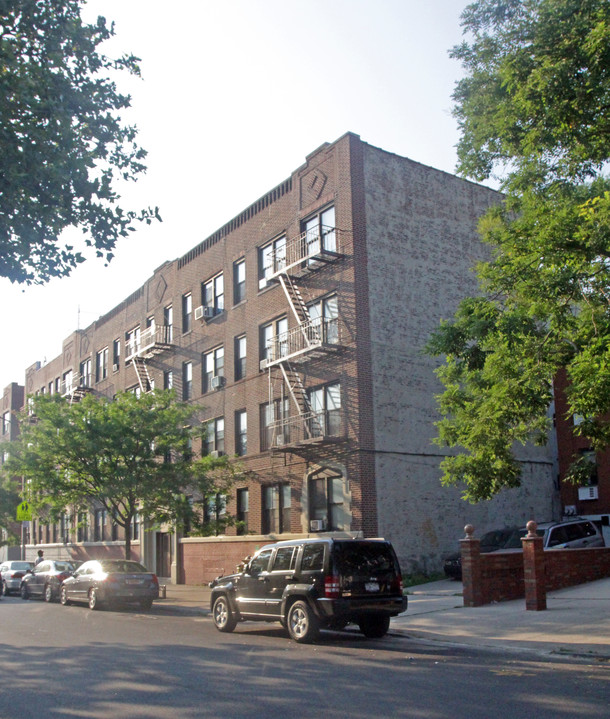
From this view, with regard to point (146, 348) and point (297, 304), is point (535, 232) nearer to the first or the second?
point (297, 304)

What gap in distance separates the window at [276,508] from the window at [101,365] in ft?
63.0

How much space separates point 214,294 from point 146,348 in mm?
4880

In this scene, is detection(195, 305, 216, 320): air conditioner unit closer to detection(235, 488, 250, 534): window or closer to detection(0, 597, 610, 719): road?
detection(235, 488, 250, 534): window

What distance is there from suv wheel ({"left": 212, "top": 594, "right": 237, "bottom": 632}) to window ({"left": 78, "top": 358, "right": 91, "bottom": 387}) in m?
32.9

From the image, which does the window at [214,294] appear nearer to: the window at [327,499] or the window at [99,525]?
the window at [327,499]

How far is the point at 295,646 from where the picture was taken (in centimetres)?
1226

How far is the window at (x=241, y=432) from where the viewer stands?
1154 inches

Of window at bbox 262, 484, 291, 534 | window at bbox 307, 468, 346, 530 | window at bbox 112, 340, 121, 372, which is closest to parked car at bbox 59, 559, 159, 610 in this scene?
window at bbox 307, 468, 346, 530

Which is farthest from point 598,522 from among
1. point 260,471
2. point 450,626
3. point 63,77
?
point 63,77

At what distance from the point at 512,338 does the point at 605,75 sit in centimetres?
429

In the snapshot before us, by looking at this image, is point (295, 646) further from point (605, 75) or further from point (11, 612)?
point (11, 612)

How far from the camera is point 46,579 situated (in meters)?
26.5

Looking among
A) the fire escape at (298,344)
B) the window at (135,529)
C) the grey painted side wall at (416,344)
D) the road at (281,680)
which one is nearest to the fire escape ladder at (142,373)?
the window at (135,529)

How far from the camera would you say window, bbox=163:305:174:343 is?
3553 cm
